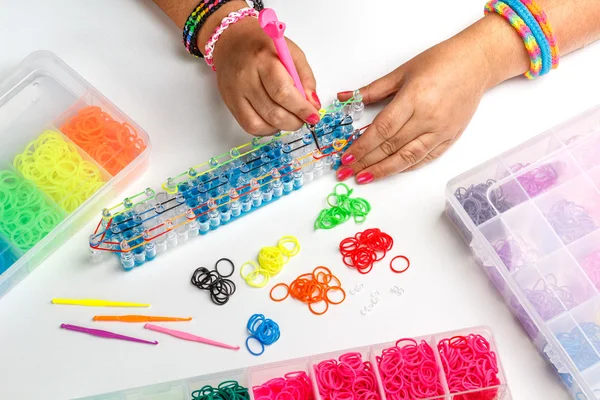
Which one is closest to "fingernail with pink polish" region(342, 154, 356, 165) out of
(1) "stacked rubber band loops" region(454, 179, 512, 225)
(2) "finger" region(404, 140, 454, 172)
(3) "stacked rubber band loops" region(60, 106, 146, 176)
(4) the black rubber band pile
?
(2) "finger" region(404, 140, 454, 172)

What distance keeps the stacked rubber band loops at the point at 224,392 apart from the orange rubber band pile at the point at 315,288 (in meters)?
0.22

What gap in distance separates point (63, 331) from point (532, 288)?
1.01 metres

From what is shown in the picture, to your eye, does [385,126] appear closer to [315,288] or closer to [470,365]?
[315,288]

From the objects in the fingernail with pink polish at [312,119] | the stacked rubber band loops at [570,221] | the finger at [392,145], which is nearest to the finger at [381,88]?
the finger at [392,145]

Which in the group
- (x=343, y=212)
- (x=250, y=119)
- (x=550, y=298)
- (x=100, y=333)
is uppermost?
(x=250, y=119)

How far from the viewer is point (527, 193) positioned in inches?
66.9

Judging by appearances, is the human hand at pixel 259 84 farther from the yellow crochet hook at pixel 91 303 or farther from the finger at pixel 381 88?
the yellow crochet hook at pixel 91 303

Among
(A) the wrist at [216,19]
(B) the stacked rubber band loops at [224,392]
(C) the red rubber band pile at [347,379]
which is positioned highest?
(A) the wrist at [216,19]

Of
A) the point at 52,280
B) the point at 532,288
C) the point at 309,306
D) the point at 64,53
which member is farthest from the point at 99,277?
the point at 532,288

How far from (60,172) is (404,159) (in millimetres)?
785

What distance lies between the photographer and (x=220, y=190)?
5.63 ft

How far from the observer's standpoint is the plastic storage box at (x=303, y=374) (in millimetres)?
1494

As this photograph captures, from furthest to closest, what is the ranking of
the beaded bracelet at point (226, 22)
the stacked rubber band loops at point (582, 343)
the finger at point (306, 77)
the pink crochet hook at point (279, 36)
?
the beaded bracelet at point (226, 22) < the finger at point (306, 77) < the stacked rubber band loops at point (582, 343) < the pink crochet hook at point (279, 36)

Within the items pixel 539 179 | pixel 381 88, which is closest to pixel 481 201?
pixel 539 179
